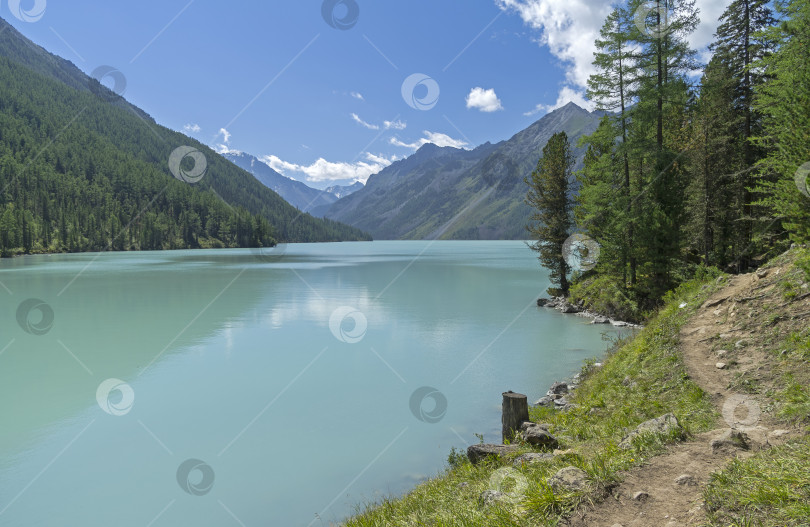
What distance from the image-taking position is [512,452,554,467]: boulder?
7301 millimetres

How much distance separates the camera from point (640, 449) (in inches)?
252

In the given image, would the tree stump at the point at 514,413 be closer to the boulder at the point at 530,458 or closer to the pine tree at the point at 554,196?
the boulder at the point at 530,458

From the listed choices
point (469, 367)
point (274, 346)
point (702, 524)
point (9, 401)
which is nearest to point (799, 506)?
point (702, 524)

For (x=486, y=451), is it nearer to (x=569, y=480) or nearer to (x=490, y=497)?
(x=490, y=497)

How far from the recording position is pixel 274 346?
82.4ft

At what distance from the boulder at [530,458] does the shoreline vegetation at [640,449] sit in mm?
35

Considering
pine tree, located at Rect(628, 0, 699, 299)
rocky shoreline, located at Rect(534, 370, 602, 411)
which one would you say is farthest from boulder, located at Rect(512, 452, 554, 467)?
pine tree, located at Rect(628, 0, 699, 299)

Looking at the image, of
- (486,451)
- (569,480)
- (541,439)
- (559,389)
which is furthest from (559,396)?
(569,480)

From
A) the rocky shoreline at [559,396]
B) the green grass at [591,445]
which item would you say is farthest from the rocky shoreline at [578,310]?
the green grass at [591,445]

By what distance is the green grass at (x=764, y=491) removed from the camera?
3.89 metres

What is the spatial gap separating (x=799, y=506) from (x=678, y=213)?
2526cm

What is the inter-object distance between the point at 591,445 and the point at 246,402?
12585mm

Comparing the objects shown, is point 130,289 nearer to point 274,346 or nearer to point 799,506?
point 274,346

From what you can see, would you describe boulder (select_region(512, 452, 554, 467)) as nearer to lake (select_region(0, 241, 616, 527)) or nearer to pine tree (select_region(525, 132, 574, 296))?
lake (select_region(0, 241, 616, 527))
